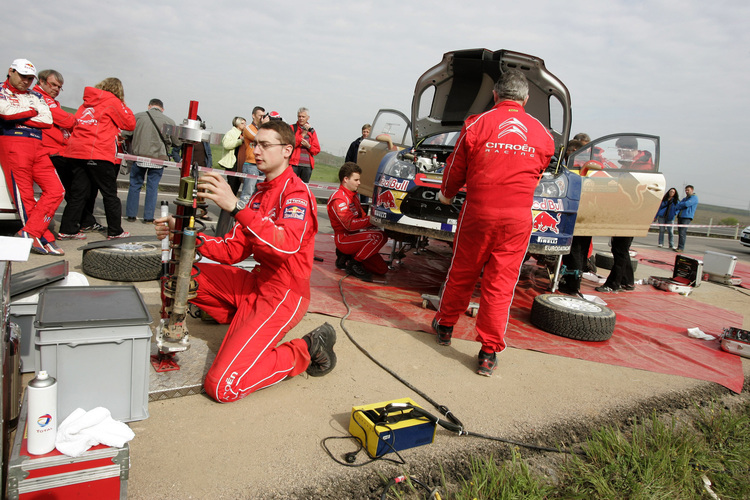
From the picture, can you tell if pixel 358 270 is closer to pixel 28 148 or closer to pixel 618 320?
pixel 618 320

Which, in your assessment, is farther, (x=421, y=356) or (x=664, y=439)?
(x=421, y=356)

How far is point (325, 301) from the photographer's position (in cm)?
477

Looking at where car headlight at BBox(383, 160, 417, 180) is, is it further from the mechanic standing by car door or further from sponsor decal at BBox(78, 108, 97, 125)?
sponsor decal at BBox(78, 108, 97, 125)

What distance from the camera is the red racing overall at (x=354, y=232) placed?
19.2 ft

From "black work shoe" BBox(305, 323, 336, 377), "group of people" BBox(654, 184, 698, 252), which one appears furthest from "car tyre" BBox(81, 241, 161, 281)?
"group of people" BBox(654, 184, 698, 252)

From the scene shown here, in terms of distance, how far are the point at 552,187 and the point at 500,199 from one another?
68.1 inches

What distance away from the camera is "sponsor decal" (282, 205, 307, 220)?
9.60 feet

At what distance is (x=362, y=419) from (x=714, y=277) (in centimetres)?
860

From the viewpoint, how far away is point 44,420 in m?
1.72

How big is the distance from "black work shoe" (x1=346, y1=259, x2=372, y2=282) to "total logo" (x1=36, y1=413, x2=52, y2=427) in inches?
168

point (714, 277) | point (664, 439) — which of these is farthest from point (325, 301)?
point (714, 277)

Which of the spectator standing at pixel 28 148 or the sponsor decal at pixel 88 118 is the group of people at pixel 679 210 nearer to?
the sponsor decal at pixel 88 118

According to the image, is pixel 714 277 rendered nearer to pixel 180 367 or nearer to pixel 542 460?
pixel 542 460

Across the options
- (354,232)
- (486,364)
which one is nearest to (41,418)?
(486,364)
